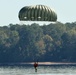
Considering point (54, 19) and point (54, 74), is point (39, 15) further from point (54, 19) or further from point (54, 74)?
point (54, 74)

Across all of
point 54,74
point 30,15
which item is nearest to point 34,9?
point 30,15

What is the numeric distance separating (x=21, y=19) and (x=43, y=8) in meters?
4.00

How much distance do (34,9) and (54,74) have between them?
4881 cm

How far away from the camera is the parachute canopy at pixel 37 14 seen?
106456 mm

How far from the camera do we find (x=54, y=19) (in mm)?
107438

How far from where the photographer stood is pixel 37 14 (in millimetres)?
106625

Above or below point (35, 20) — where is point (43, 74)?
below

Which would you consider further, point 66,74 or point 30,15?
point 66,74

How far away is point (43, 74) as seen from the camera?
6102 inches

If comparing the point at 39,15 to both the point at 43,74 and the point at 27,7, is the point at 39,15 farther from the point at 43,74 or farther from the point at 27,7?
the point at 43,74

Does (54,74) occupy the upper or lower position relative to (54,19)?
lower

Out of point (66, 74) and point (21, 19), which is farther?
point (66, 74)

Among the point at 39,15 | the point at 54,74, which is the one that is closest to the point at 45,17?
the point at 39,15

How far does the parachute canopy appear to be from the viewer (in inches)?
4191
